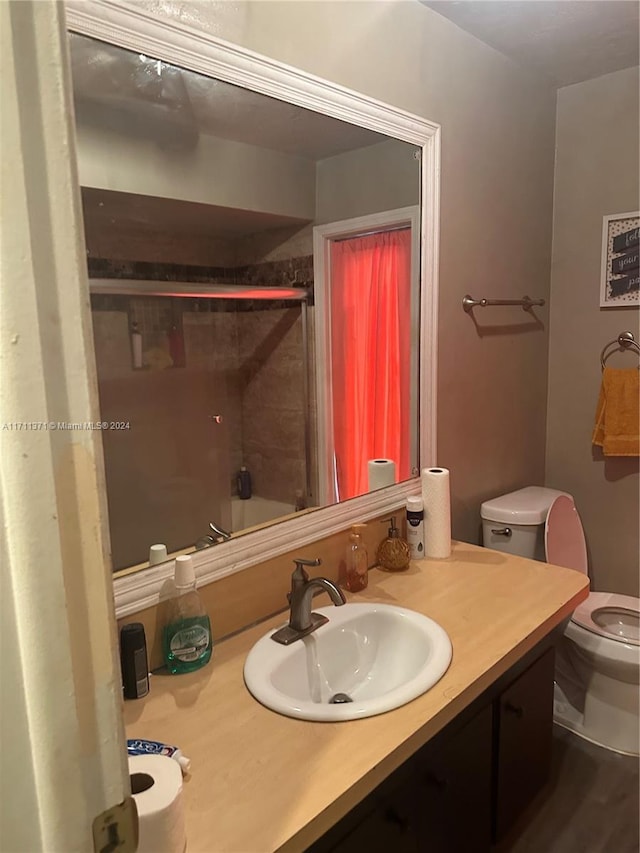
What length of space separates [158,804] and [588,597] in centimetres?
181

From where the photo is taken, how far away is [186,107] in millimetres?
1320

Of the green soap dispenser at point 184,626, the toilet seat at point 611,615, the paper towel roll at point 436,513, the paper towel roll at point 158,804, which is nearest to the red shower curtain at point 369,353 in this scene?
the paper towel roll at point 436,513

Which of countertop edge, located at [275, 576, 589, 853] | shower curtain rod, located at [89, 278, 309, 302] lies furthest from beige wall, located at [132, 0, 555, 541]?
countertop edge, located at [275, 576, 589, 853]

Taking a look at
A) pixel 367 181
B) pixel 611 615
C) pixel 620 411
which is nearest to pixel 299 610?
pixel 367 181

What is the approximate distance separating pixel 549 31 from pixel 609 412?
1.32m

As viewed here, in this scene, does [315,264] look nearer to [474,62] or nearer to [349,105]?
[349,105]

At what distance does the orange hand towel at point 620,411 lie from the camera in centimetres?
232

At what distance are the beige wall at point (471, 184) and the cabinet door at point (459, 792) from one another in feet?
2.75

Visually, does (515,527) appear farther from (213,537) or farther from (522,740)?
(213,537)

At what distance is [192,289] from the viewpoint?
1430 millimetres

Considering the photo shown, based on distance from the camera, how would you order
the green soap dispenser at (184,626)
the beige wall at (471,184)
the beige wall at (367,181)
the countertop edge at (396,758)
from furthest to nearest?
the beige wall at (367,181) → the beige wall at (471,184) → the green soap dispenser at (184,626) → the countertop edge at (396,758)

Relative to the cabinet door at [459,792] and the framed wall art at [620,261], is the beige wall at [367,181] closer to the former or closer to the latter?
the framed wall art at [620,261]

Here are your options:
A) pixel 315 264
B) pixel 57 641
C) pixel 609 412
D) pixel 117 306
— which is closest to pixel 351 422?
pixel 315 264

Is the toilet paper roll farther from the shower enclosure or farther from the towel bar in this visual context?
the towel bar
